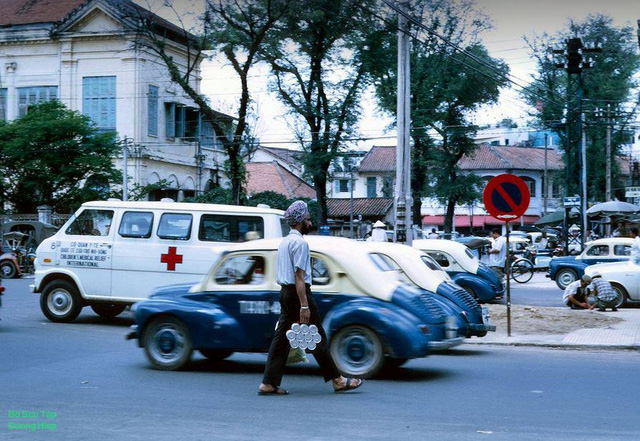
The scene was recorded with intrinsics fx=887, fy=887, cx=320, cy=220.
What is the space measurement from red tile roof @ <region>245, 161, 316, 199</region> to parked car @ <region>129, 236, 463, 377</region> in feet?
198

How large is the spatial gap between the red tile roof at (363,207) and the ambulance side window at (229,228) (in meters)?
55.2

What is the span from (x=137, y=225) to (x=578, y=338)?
7.73 m

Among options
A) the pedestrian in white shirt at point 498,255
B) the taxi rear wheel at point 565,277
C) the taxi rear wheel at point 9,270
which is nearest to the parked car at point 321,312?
the pedestrian in white shirt at point 498,255

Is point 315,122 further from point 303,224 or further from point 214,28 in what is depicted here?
point 303,224

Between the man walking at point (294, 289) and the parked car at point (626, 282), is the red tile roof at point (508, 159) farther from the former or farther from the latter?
the man walking at point (294, 289)

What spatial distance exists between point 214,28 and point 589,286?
23.5 metres

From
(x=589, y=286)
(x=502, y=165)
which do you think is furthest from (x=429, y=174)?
(x=589, y=286)

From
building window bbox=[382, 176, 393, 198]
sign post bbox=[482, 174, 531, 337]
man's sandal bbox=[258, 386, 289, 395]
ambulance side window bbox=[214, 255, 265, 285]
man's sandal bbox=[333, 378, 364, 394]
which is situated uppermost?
building window bbox=[382, 176, 393, 198]

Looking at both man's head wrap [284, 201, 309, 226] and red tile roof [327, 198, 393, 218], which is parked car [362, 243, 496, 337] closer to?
man's head wrap [284, 201, 309, 226]

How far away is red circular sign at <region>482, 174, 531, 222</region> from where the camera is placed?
13945 millimetres

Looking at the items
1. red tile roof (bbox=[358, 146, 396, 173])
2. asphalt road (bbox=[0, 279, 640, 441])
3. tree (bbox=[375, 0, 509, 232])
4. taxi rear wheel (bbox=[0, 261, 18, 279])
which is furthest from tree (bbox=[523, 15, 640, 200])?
asphalt road (bbox=[0, 279, 640, 441])

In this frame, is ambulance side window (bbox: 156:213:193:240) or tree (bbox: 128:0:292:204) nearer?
ambulance side window (bbox: 156:213:193:240)

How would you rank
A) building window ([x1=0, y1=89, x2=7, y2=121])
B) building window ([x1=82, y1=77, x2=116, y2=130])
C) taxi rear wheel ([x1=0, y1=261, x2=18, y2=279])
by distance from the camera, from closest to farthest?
taxi rear wheel ([x1=0, y1=261, x2=18, y2=279]) < building window ([x1=82, y1=77, x2=116, y2=130]) < building window ([x1=0, y1=89, x2=7, y2=121])

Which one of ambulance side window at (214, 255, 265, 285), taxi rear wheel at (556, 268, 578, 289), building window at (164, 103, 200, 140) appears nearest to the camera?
ambulance side window at (214, 255, 265, 285)
